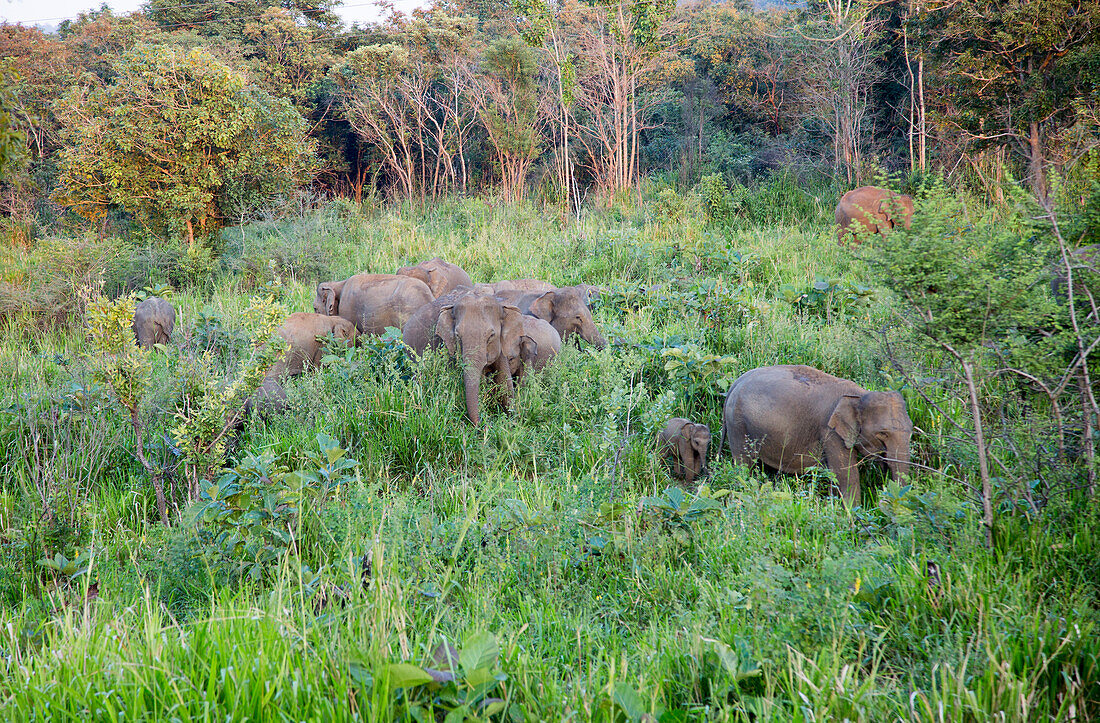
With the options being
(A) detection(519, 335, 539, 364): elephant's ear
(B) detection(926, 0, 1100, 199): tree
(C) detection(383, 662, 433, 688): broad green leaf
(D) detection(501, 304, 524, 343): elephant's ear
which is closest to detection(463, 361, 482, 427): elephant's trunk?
(D) detection(501, 304, 524, 343): elephant's ear

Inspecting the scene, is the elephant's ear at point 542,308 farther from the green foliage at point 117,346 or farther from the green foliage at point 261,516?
the green foliage at point 261,516

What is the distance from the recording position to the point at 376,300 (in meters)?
8.47

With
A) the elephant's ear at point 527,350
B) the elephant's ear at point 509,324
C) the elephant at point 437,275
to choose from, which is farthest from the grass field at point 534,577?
the elephant at point 437,275

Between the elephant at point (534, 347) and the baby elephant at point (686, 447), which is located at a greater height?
the elephant at point (534, 347)

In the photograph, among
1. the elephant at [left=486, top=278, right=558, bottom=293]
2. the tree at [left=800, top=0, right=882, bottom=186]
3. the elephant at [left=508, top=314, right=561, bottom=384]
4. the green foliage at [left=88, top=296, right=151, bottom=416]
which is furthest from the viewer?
the tree at [left=800, top=0, right=882, bottom=186]

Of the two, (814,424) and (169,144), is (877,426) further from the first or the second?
(169,144)

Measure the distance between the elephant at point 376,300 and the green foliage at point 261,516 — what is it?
15.1ft

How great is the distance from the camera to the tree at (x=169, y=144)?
13258 mm

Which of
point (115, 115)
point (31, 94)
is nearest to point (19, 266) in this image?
point (115, 115)

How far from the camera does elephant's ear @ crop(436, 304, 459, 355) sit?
5.87 m

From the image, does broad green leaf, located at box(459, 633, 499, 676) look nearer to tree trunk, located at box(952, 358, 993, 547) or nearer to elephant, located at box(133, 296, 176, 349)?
tree trunk, located at box(952, 358, 993, 547)

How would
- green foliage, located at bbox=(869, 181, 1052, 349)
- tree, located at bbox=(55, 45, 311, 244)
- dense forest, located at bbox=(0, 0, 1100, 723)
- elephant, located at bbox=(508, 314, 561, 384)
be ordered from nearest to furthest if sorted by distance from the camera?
dense forest, located at bbox=(0, 0, 1100, 723), green foliage, located at bbox=(869, 181, 1052, 349), elephant, located at bbox=(508, 314, 561, 384), tree, located at bbox=(55, 45, 311, 244)

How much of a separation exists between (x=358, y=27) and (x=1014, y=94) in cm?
2033

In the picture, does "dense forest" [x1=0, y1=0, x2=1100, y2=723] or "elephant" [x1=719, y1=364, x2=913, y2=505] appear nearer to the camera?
"dense forest" [x1=0, y1=0, x2=1100, y2=723]
